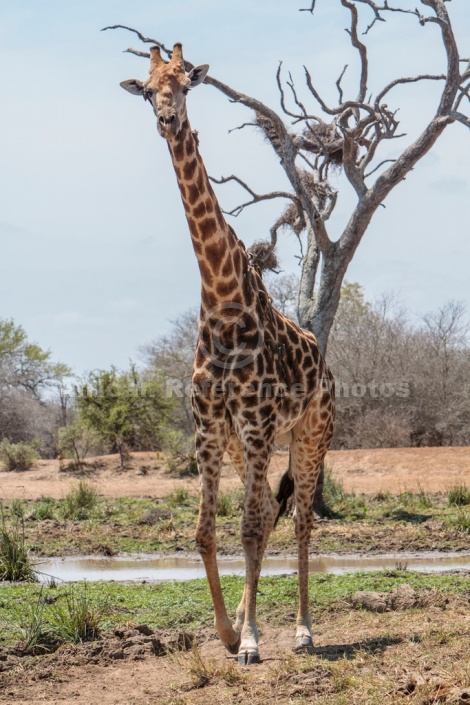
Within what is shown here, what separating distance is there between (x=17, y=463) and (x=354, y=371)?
36.6ft

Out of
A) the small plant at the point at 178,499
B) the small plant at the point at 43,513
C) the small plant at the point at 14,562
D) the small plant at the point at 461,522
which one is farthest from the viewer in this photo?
the small plant at the point at 178,499

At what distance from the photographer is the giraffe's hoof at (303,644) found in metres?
6.78

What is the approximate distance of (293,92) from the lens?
17828 millimetres

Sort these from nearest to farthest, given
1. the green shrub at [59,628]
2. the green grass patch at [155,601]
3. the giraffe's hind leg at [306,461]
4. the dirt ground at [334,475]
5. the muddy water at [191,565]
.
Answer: the green shrub at [59,628] → the green grass patch at [155,601] → the giraffe's hind leg at [306,461] → the muddy water at [191,565] → the dirt ground at [334,475]

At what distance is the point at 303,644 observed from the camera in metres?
6.89

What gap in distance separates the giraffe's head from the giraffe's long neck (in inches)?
14.2

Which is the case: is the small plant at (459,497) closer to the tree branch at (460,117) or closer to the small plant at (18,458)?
the tree branch at (460,117)

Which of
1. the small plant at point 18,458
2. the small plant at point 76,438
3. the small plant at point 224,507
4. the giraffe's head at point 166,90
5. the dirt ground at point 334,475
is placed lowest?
the small plant at point 224,507

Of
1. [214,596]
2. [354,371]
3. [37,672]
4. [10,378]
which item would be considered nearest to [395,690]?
[214,596]

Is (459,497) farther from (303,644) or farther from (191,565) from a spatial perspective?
(303,644)

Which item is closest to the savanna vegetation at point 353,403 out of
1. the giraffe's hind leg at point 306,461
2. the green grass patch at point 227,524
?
the green grass patch at point 227,524

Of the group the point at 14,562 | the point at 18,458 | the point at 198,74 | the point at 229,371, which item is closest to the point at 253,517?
the point at 229,371

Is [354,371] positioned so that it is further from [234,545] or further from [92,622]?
[92,622]

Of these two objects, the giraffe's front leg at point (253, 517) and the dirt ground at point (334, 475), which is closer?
the giraffe's front leg at point (253, 517)
